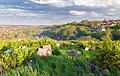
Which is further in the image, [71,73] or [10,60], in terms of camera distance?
[10,60]

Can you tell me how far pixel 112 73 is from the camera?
19.4 ft

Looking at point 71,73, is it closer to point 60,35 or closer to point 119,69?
point 119,69

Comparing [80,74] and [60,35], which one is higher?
[80,74]

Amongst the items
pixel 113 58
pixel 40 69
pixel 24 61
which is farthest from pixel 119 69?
pixel 24 61

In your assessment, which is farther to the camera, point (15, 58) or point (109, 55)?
point (15, 58)

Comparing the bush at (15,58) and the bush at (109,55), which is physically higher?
the bush at (109,55)

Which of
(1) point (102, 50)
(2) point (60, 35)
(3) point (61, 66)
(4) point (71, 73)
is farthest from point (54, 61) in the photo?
(2) point (60, 35)

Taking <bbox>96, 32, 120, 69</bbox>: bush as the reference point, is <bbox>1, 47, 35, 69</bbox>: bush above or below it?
below

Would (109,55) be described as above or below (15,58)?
above

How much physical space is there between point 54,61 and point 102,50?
3.81 ft

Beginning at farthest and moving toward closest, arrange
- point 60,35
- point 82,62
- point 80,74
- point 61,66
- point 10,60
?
1. point 60,35
2. point 10,60
3. point 82,62
4. point 61,66
5. point 80,74

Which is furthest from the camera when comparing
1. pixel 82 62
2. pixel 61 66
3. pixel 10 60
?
pixel 10 60

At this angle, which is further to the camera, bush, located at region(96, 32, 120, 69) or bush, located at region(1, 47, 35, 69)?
bush, located at region(1, 47, 35, 69)

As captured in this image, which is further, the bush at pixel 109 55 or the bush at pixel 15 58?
the bush at pixel 15 58
